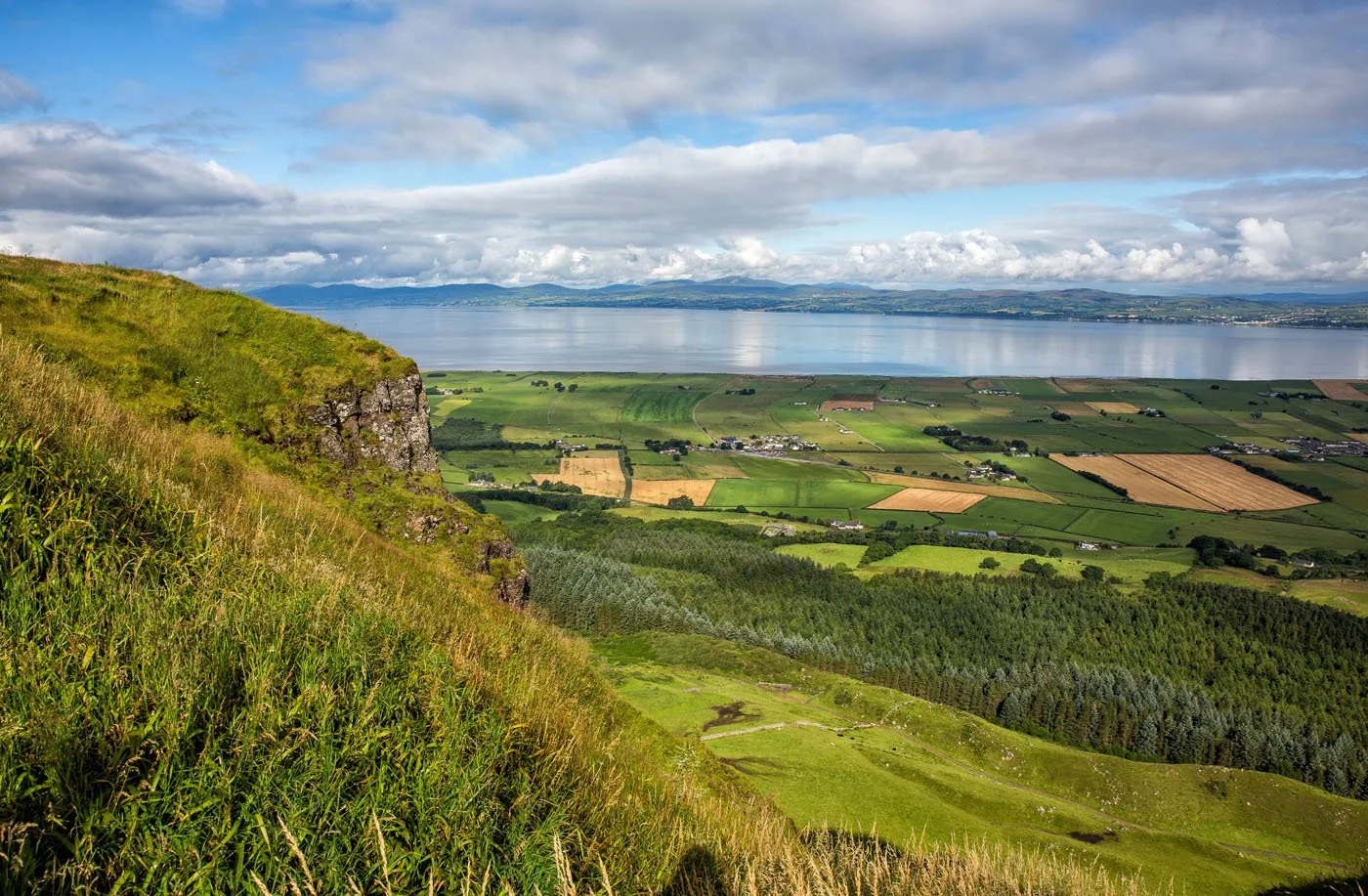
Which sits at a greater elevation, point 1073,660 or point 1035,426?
point 1035,426

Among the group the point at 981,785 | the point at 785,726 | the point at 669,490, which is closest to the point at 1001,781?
the point at 981,785

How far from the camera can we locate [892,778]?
49500 mm

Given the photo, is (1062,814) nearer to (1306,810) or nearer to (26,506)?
(1306,810)

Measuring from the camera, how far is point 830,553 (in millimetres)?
120062

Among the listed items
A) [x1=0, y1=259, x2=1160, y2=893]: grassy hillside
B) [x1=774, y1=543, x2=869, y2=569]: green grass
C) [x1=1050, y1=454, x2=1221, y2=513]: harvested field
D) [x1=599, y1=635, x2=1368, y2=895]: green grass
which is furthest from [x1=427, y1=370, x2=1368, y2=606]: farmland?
[x1=0, y1=259, x2=1160, y2=893]: grassy hillside

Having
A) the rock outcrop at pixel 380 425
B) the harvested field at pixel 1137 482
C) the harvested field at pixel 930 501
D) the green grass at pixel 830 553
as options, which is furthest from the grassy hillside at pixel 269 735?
the harvested field at pixel 1137 482

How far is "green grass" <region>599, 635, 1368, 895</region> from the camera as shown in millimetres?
44594

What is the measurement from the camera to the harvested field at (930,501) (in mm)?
140000

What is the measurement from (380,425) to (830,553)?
105415 mm

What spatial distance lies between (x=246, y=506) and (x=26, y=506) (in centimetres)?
346

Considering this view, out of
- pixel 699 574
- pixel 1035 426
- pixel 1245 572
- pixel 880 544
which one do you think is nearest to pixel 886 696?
pixel 699 574

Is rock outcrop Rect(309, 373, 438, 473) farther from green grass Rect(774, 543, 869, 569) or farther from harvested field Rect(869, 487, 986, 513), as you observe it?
harvested field Rect(869, 487, 986, 513)

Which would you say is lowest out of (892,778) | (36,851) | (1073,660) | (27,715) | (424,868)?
(1073,660)

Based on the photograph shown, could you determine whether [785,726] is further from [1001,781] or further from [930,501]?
[930,501]
